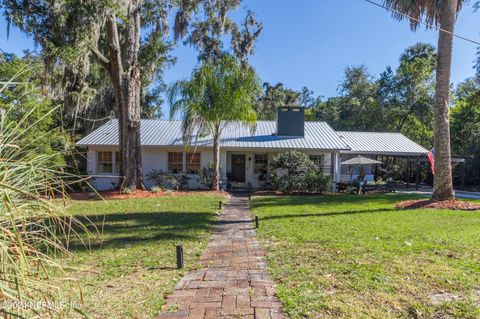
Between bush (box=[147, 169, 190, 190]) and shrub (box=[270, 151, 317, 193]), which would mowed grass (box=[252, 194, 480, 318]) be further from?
bush (box=[147, 169, 190, 190])

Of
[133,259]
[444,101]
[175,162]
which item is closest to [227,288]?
[133,259]

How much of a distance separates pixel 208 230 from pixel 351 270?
154 inches

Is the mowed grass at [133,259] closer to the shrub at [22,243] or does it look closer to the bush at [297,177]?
the shrub at [22,243]

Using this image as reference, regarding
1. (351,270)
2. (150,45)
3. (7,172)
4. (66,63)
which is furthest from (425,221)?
(150,45)

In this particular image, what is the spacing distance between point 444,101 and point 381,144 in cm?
1184

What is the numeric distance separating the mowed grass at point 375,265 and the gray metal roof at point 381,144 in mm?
12981

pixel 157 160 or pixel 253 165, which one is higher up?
pixel 157 160

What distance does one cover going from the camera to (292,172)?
55.7 ft

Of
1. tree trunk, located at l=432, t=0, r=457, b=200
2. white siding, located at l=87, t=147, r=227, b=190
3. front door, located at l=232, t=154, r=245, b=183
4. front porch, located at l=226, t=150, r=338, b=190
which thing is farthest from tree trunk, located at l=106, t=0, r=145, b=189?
tree trunk, located at l=432, t=0, r=457, b=200

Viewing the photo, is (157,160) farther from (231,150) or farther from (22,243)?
(22,243)

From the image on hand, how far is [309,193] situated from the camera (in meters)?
17.0

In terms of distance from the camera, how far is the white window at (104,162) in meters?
19.7

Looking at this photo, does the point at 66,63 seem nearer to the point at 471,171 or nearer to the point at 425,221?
the point at 425,221

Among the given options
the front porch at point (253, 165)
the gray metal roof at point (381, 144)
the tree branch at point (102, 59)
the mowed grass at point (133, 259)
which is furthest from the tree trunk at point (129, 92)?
the gray metal roof at point (381, 144)
